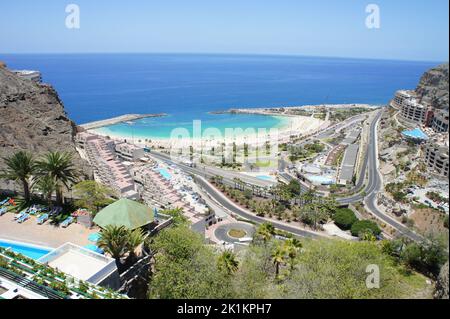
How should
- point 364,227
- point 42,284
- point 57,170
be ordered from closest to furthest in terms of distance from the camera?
point 42,284
point 57,170
point 364,227

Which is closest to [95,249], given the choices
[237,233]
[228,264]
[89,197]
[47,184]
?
[89,197]

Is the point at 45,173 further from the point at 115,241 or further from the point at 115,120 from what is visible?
the point at 115,120

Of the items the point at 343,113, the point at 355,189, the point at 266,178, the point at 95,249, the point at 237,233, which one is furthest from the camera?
the point at 343,113

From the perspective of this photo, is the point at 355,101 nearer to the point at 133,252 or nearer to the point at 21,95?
the point at 21,95

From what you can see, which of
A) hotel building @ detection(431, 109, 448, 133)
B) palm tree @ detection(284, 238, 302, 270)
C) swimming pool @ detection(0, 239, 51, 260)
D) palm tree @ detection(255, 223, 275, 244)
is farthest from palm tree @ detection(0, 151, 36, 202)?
hotel building @ detection(431, 109, 448, 133)

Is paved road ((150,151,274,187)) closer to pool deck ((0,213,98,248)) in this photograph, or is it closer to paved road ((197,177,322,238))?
paved road ((197,177,322,238))

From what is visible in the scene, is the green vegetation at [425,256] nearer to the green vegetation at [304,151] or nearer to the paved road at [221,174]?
the paved road at [221,174]

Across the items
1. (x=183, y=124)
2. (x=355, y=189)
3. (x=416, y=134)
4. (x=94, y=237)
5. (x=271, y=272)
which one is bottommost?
(x=355, y=189)

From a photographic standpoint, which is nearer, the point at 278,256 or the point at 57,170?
the point at 278,256
